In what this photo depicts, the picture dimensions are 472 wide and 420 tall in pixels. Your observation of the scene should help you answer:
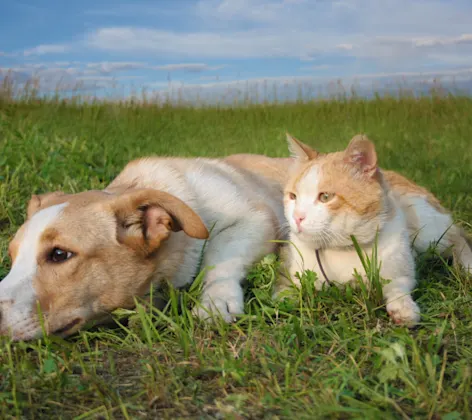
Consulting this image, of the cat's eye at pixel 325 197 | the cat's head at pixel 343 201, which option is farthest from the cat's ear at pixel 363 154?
the cat's eye at pixel 325 197

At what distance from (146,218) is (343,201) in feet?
3.83

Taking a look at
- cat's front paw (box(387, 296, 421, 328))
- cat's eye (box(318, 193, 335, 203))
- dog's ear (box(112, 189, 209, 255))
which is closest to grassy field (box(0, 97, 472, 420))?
cat's front paw (box(387, 296, 421, 328))

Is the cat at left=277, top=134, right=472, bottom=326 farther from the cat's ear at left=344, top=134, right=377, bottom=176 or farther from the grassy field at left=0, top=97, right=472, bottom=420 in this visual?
the grassy field at left=0, top=97, right=472, bottom=420

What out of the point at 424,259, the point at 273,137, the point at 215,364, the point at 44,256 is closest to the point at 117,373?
the point at 215,364

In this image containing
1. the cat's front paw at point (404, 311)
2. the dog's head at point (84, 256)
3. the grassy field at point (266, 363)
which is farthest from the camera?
the cat's front paw at point (404, 311)

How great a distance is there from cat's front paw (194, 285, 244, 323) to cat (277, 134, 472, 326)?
15.7 inches

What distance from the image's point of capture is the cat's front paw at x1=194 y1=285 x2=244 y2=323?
342 cm

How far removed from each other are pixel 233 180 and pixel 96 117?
7.13 metres

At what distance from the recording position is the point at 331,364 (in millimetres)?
2840

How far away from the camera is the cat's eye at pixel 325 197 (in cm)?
348

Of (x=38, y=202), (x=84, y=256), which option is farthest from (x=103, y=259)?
→ (x=38, y=202)

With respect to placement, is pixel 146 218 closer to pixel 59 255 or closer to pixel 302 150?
pixel 59 255

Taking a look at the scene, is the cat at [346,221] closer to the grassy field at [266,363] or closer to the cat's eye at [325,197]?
the cat's eye at [325,197]

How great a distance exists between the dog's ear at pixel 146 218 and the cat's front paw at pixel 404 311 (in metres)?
1.32
